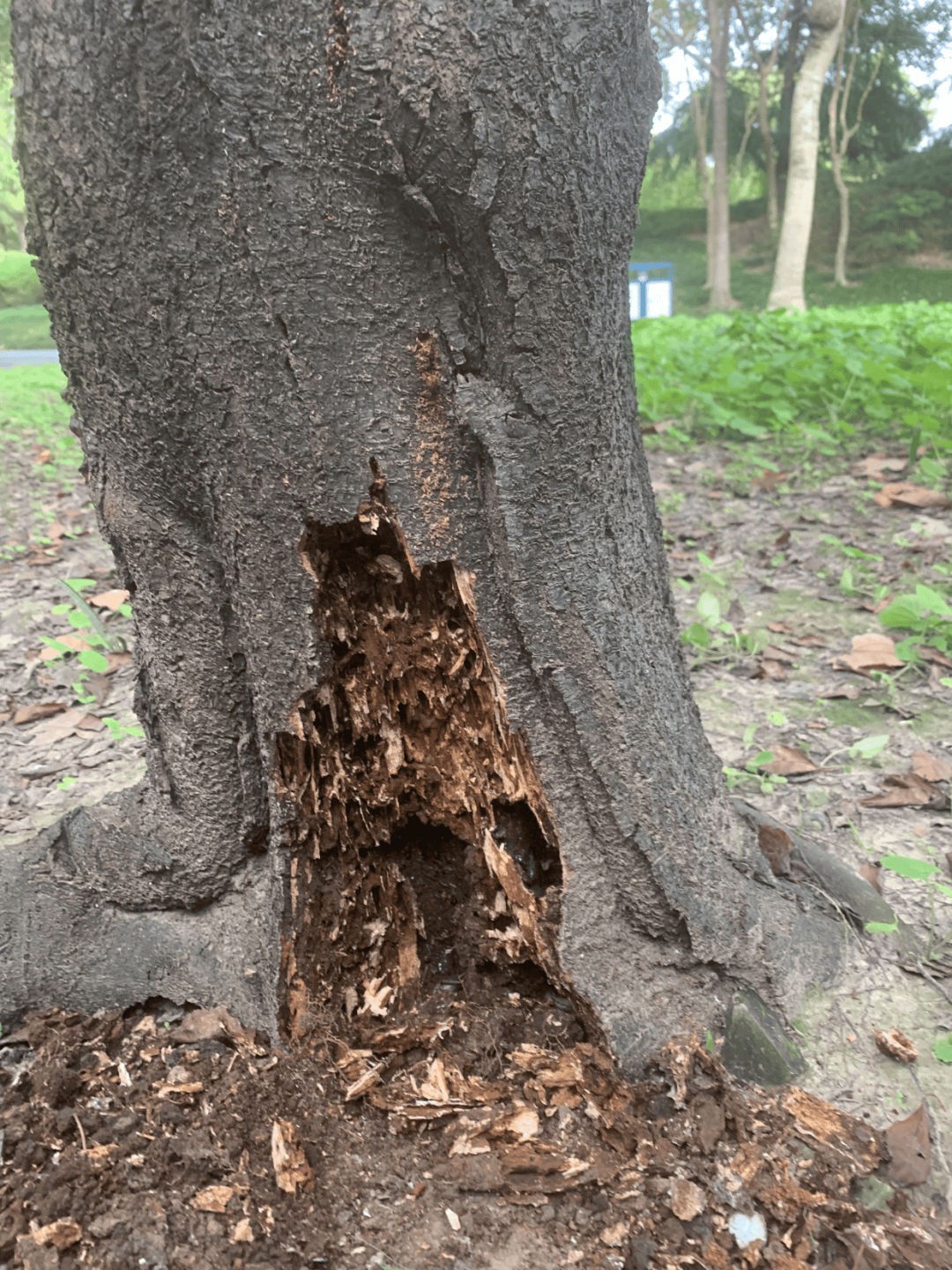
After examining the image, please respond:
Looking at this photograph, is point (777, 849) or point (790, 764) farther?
point (790, 764)

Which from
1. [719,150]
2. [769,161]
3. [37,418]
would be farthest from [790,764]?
[769,161]

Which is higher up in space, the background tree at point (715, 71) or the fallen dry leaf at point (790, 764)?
the background tree at point (715, 71)

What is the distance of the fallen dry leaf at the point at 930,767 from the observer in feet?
7.67

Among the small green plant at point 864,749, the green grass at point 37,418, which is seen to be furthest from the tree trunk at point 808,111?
the small green plant at point 864,749

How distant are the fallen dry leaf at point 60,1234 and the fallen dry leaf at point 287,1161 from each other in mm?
268

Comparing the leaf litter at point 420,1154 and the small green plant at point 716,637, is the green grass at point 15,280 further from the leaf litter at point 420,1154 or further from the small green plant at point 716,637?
the leaf litter at point 420,1154

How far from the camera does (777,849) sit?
1679 mm

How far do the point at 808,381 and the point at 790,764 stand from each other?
381cm

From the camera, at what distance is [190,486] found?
1.21 meters

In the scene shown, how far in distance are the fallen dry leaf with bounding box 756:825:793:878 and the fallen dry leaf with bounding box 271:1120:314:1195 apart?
103cm

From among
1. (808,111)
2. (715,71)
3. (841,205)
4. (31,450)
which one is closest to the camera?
(31,450)

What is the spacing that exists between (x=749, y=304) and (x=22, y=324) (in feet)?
43.3

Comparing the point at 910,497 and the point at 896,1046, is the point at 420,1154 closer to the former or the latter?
the point at 896,1046

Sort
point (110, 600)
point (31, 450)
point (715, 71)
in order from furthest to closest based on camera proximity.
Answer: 1. point (715, 71)
2. point (31, 450)
3. point (110, 600)
